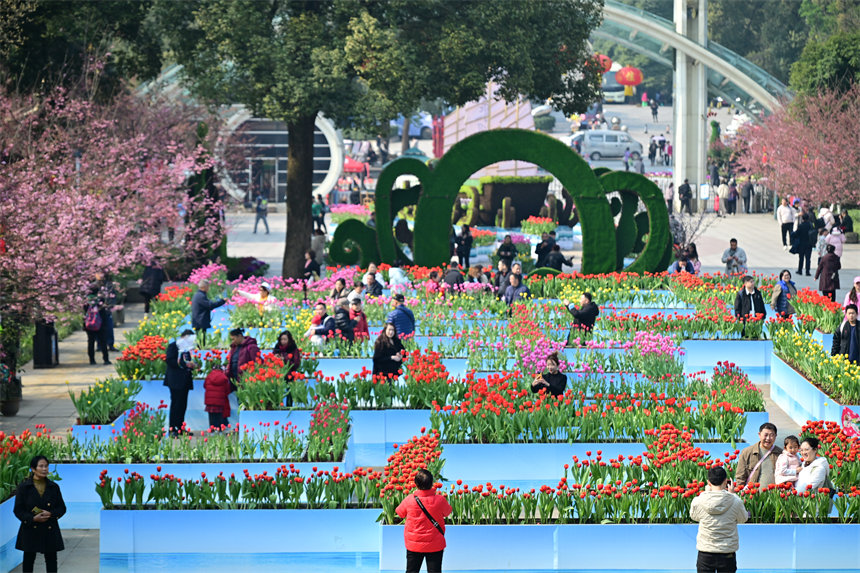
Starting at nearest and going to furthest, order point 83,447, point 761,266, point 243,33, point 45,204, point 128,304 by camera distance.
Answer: point 83,447 → point 45,204 → point 243,33 → point 128,304 → point 761,266

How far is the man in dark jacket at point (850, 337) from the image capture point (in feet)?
56.6

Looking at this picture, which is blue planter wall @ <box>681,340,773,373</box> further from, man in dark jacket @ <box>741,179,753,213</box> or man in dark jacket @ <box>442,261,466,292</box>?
man in dark jacket @ <box>741,179,753,213</box>

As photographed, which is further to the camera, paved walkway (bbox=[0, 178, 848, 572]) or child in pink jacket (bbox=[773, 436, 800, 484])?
paved walkway (bbox=[0, 178, 848, 572])

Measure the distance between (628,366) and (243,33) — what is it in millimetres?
12491

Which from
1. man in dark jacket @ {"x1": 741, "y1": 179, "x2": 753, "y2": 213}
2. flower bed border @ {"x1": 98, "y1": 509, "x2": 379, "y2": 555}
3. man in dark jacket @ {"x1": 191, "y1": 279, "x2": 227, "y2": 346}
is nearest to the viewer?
flower bed border @ {"x1": 98, "y1": 509, "x2": 379, "y2": 555}

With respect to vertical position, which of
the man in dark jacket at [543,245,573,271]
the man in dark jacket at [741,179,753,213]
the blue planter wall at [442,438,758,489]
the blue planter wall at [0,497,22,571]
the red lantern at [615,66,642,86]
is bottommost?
the blue planter wall at [0,497,22,571]

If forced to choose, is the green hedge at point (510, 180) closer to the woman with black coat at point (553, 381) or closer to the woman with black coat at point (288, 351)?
the woman with black coat at point (288, 351)

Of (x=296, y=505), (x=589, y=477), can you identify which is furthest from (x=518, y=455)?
(x=296, y=505)

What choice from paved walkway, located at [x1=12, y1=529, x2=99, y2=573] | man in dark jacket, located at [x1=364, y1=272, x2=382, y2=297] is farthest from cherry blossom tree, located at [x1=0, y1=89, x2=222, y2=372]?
paved walkway, located at [x1=12, y1=529, x2=99, y2=573]

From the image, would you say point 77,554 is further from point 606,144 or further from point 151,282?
point 606,144

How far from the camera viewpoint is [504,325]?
20.7 metres

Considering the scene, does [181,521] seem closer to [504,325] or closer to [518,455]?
[518,455]

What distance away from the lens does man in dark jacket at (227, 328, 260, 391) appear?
54.2 feet

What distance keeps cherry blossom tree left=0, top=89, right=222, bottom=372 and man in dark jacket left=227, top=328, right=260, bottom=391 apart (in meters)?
2.57
